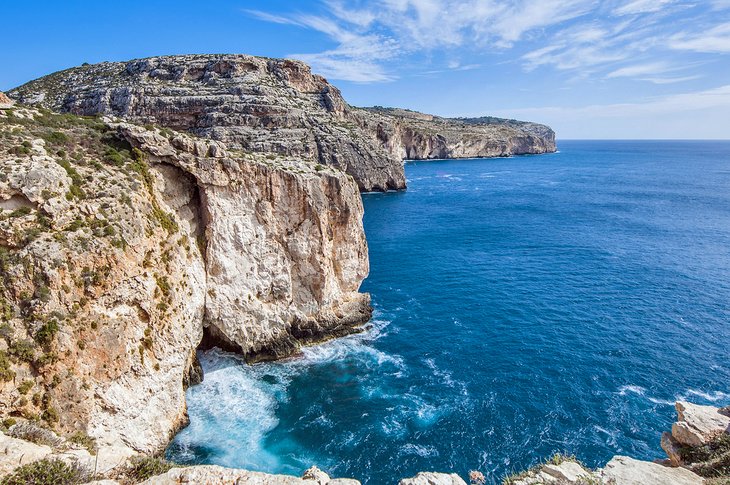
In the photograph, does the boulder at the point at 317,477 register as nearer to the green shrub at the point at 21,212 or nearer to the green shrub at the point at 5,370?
the green shrub at the point at 5,370

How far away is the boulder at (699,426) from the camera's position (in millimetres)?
14844

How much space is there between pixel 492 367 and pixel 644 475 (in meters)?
20.3

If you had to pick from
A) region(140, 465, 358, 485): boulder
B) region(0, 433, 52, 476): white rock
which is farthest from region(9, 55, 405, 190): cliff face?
region(140, 465, 358, 485): boulder

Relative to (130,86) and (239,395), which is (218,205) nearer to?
(239,395)

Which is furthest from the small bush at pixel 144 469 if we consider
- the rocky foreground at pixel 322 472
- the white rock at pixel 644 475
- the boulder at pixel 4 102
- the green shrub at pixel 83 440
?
the boulder at pixel 4 102

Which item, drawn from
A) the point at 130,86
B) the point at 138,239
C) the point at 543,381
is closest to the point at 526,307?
the point at 543,381

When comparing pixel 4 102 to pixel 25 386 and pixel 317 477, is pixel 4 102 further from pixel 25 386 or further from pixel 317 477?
pixel 317 477

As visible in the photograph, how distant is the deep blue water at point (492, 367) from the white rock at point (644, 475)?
10966 mm

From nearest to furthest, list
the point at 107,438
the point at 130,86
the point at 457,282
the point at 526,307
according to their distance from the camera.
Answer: the point at 107,438 → the point at 526,307 → the point at 457,282 → the point at 130,86

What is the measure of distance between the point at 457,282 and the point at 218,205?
31116 mm

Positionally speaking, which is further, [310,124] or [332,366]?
[310,124]

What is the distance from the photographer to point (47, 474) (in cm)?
1184

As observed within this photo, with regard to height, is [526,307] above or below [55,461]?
below

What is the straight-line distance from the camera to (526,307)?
4303cm
